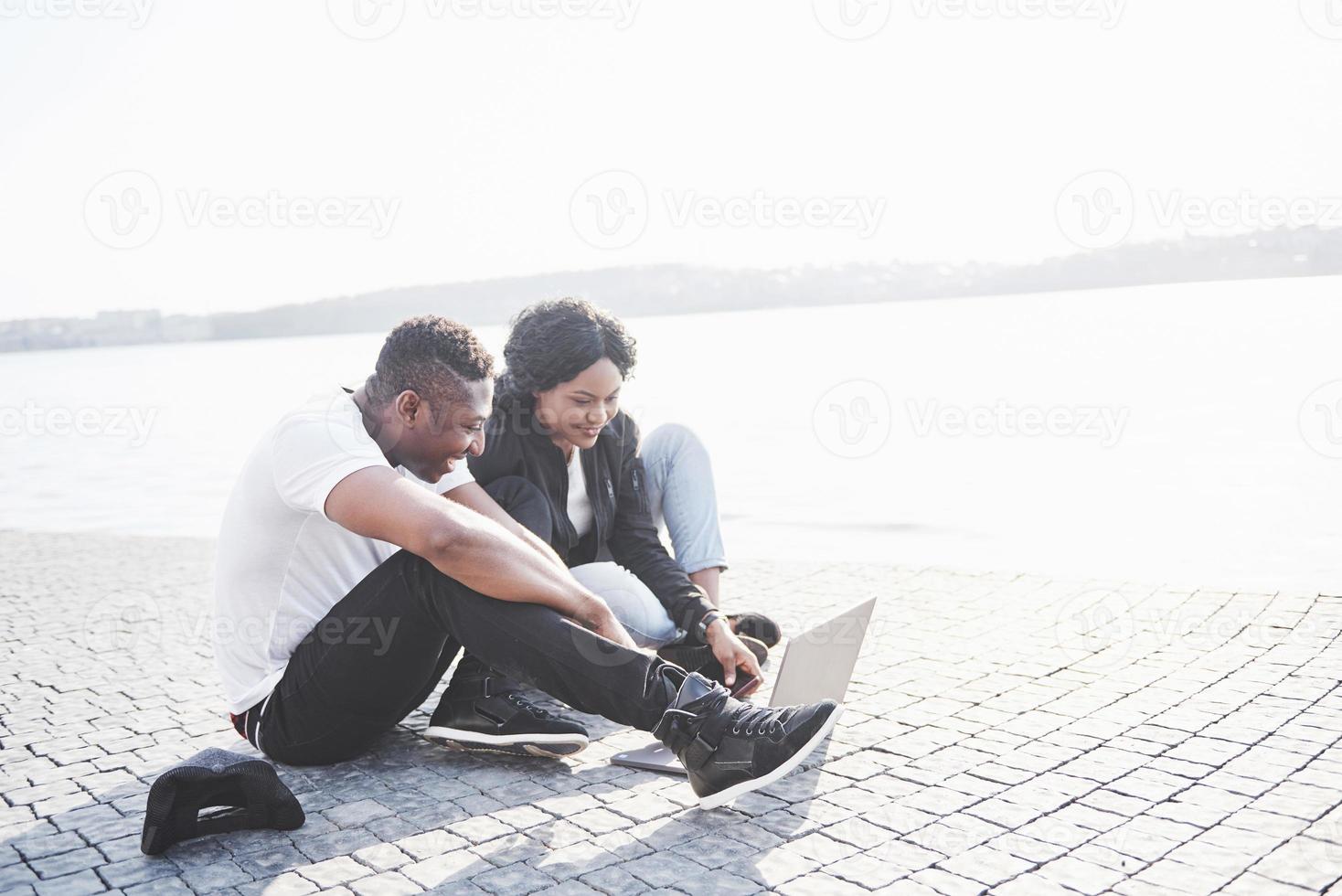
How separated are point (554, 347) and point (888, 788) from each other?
2.05m

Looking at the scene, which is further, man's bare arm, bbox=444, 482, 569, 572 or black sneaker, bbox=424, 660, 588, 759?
man's bare arm, bbox=444, 482, 569, 572

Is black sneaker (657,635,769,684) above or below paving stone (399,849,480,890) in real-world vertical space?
above

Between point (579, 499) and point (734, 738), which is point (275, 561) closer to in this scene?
point (579, 499)

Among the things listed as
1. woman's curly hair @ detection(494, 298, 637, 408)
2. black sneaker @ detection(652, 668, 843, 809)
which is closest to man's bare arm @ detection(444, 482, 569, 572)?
woman's curly hair @ detection(494, 298, 637, 408)

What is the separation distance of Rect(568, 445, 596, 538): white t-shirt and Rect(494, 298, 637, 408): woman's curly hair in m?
0.31

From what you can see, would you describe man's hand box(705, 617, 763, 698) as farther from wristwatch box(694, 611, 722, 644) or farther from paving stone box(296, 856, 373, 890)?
paving stone box(296, 856, 373, 890)

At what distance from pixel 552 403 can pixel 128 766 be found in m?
1.99

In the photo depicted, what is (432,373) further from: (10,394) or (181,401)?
(10,394)

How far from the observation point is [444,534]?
3.10 metres

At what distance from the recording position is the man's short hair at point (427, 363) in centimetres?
355

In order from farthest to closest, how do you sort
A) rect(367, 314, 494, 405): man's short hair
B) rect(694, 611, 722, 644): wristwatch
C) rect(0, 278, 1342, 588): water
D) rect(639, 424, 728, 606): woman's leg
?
1. rect(0, 278, 1342, 588): water
2. rect(639, 424, 728, 606): woman's leg
3. rect(694, 611, 722, 644): wristwatch
4. rect(367, 314, 494, 405): man's short hair

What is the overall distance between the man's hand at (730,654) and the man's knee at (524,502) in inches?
28.6

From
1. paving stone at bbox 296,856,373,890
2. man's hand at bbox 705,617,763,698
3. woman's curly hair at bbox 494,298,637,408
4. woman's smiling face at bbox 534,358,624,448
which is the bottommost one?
paving stone at bbox 296,856,373,890

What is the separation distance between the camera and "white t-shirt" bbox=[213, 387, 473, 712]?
339 cm
